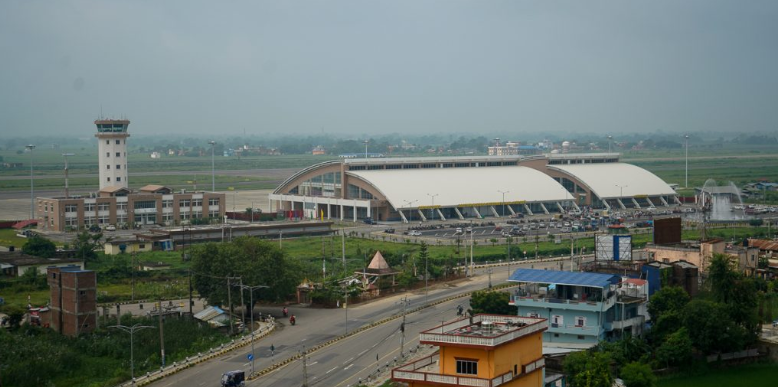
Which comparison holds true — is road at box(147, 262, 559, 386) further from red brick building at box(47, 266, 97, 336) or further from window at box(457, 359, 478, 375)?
window at box(457, 359, 478, 375)

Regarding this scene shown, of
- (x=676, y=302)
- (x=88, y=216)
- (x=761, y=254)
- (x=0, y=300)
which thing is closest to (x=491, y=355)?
(x=676, y=302)

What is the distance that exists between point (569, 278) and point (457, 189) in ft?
184

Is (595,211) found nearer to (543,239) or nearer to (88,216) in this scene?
(543,239)

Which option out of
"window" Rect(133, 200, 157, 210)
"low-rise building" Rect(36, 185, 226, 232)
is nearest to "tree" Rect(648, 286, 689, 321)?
"low-rise building" Rect(36, 185, 226, 232)

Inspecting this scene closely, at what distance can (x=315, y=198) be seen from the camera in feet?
308

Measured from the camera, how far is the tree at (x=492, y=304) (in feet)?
137

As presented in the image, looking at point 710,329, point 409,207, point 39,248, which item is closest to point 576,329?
point 710,329

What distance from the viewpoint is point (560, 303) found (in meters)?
37.5

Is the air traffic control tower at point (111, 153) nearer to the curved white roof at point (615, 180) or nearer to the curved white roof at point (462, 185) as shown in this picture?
the curved white roof at point (462, 185)

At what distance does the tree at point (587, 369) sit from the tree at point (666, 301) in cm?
758

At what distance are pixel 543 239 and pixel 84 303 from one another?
1672 inches

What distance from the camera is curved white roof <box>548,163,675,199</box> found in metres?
104

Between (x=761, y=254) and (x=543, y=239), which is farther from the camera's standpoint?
(x=543, y=239)

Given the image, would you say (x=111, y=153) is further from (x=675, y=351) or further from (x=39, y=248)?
(x=675, y=351)
